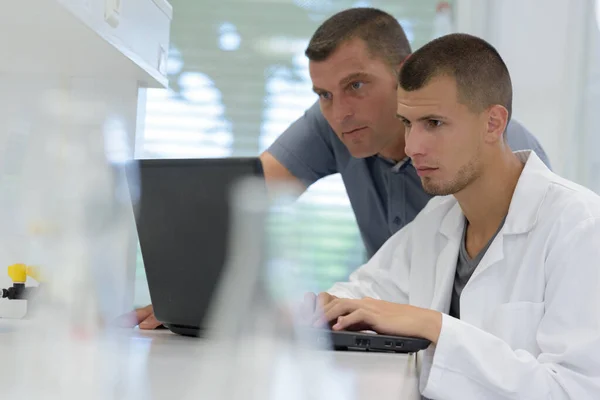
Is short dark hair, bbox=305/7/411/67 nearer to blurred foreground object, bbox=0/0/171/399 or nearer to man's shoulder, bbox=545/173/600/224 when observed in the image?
blurred foreground object, bbox=0/0/171/399

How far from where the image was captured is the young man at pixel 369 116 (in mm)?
1632

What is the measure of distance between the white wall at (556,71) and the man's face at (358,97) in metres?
0.87

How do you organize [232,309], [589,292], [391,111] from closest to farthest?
[232,309] → [589,292] → [391,111]

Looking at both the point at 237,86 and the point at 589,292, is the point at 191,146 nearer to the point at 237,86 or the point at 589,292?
the point at 237,86

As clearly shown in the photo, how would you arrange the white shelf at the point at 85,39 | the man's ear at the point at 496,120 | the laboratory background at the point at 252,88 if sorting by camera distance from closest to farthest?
1. the white shelf at the point at 85,39
2. the man's ear at the point at 496,120
3. the laboratory background at the point at 252,88

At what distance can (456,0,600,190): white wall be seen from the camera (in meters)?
2.30

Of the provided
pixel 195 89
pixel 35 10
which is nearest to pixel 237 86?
pixel 195 89

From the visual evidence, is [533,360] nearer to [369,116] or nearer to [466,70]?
[466,70]

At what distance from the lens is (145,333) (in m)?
1.18

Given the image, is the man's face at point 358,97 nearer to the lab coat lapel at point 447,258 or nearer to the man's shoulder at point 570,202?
the lab coat lapel at point 447,258

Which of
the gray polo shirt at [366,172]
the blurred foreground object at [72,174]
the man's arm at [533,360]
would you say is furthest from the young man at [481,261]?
the blurred foreground object at [72,174]

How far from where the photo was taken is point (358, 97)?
5.38 feet

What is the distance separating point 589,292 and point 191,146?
6.12 feet

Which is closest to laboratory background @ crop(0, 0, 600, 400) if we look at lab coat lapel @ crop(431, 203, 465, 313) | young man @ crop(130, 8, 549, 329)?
lab coat lapel @ crop(431, 203, 465, 313)
